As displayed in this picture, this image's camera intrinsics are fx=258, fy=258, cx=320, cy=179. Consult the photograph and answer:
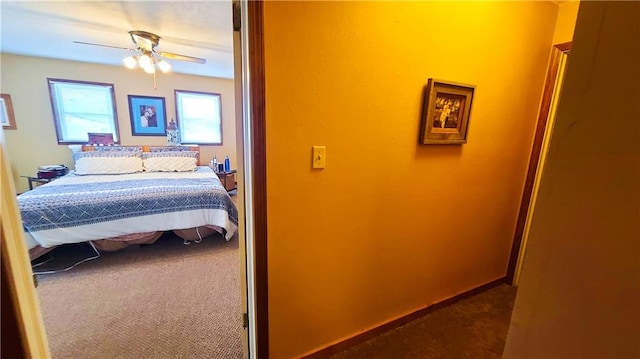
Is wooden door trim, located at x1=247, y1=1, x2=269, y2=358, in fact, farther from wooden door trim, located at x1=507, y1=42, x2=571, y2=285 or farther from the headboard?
the headboard

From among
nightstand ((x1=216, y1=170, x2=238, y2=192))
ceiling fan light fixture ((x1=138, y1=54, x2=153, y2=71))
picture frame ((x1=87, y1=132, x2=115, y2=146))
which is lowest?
nightstand ((x1=216, y1=170, x2=238, y2=192))

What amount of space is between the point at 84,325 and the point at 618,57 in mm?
2681

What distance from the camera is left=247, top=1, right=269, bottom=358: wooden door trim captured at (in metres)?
0.98

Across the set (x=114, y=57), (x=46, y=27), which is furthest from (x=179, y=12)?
(x=114, y=57)

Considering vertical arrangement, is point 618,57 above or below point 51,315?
above

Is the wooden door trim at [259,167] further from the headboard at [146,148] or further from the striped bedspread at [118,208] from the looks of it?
the headboard at [146,148]

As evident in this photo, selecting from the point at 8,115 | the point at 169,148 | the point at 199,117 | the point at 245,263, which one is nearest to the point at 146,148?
the point at 169,148

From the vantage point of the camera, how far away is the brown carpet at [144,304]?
1587 millimetres

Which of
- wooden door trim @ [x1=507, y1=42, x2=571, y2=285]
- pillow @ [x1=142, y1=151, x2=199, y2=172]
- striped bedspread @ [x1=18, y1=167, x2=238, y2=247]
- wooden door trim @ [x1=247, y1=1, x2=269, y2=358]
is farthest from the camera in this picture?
pillow @ [x1=142, y1=151, x2=199, y2=172]

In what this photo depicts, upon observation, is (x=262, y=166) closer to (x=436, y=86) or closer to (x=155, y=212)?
(x=436, y=86)

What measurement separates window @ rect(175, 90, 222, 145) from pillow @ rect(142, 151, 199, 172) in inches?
29.9

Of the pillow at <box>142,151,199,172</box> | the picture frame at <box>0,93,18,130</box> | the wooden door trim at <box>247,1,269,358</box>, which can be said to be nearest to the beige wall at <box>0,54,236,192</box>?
the picture frame at <box>0,93,18,130</box>

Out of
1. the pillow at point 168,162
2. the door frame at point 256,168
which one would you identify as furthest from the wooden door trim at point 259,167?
the pillow at point 168,162

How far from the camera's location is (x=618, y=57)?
0.34 m
